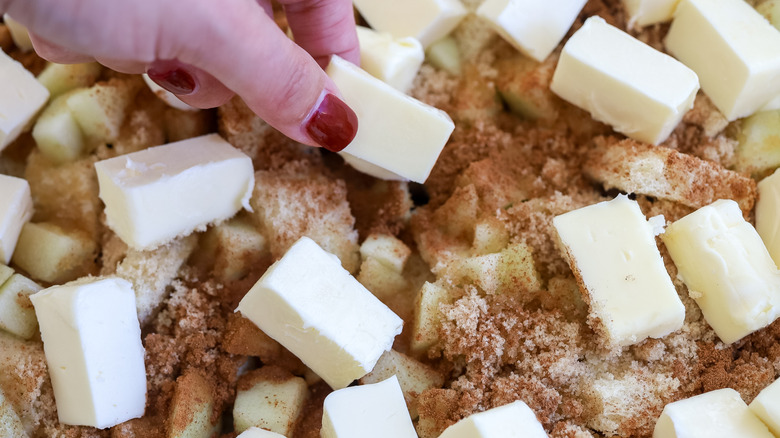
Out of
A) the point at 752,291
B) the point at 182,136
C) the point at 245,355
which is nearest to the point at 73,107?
the point at 182,136

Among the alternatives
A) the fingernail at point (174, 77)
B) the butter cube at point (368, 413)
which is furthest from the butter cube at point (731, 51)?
the fingernail at point (174, 77)

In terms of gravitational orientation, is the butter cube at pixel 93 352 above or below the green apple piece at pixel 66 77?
below

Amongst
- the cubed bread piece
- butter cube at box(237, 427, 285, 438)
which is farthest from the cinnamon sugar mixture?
butter cube at box(237, 427, 285, 438)

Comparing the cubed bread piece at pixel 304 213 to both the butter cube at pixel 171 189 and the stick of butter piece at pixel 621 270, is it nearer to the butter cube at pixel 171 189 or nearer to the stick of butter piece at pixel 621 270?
the butter cube at pixel 171 189

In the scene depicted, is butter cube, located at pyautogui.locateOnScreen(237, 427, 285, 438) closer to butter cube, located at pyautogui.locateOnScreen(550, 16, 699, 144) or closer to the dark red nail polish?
the dark red nail polish

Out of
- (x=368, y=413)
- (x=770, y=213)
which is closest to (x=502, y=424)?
(x=368, y=413)

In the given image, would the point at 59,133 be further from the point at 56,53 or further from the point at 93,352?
the point at 93,352
